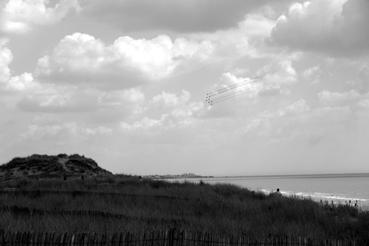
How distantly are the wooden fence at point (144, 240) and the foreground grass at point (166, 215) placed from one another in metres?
2.15

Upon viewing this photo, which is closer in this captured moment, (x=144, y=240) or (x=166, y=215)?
(x=144, y=240)

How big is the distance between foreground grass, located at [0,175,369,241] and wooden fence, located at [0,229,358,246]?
2.15 metres

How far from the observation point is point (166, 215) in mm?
14633

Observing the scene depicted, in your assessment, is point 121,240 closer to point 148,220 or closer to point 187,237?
point 187,237

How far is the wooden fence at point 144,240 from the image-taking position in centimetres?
781

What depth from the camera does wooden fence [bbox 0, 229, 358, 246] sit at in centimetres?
781

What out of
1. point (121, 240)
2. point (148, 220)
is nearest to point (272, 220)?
point (148, 220)

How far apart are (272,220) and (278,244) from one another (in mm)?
6811

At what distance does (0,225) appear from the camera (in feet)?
34.5

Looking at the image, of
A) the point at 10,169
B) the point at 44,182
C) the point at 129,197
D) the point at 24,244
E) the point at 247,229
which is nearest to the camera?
the point at 24,244

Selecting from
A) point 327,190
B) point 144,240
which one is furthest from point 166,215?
point 327,190

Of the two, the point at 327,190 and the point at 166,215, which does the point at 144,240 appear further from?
the point at 327,190

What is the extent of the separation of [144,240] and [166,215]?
6522 mm

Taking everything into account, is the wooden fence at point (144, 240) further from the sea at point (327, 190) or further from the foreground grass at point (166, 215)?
the sea at point (327, 190)
